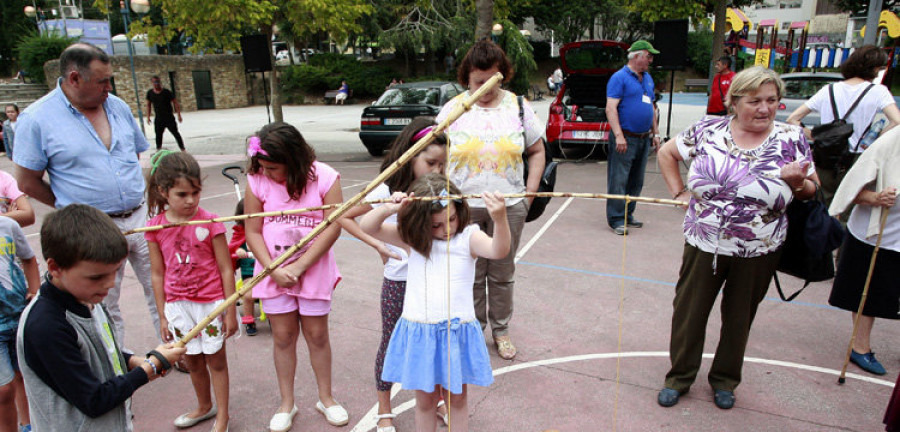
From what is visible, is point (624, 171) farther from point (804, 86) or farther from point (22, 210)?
point (804, 86)

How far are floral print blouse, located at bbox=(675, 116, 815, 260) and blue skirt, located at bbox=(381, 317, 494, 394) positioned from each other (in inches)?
54.1

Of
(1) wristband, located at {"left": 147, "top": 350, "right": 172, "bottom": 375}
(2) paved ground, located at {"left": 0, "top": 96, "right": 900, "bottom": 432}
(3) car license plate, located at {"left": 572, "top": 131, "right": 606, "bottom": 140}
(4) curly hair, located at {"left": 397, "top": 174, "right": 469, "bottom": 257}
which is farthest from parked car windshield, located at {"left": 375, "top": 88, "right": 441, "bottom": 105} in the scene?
(1) wristband, located at {"left": 147, "top": 350, "right": 172, "bottom": 375}

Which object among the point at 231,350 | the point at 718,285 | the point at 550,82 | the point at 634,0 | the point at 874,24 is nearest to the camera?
the point at 718,285

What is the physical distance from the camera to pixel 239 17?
11.3m

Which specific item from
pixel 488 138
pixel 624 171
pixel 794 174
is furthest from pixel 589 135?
pixel 794 174

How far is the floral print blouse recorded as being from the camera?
2.64 metres

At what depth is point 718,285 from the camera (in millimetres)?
2982

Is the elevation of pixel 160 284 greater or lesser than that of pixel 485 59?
lesser

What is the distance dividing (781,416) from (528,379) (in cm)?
141

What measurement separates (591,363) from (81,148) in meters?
3.33

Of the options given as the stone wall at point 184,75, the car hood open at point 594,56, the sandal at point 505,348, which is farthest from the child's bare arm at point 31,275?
the stone wall at point 184,75

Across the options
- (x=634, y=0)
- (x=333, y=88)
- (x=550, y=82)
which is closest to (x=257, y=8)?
(x=634, y=0)

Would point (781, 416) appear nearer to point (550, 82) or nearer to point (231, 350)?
point (231, 350)

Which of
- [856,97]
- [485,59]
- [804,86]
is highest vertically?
[485,59]
